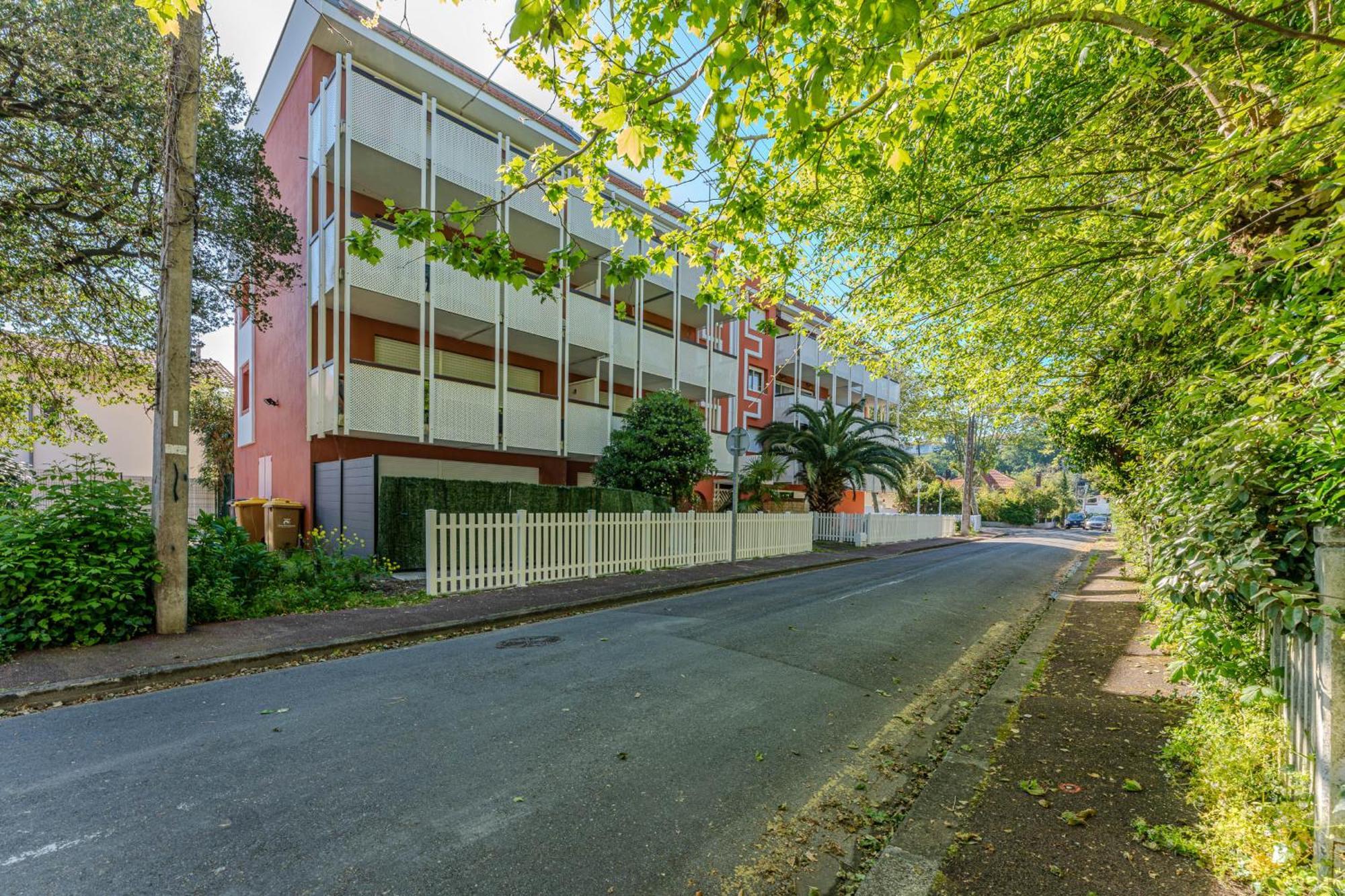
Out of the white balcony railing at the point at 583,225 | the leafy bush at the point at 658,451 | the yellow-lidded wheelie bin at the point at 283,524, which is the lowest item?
the yellow-lidded wheelie bin at the point at 283,524

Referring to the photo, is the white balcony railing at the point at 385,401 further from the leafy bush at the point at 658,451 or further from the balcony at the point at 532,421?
the leafy bush at the point at 658,451

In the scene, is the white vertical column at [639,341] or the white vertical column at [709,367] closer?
the white vertical column at [639,341]

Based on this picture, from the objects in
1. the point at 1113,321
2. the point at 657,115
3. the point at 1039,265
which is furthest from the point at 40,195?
the point at 1113,321

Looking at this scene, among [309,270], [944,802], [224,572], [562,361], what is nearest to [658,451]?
[562,361]

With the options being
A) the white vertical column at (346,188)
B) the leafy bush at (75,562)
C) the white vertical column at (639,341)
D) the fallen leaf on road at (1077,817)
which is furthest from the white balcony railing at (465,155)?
the fallen leaf on road at (1077,817)

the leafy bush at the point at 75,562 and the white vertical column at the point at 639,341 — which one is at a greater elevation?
the white vertical column at the point at 639,341

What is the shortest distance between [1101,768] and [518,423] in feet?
39.3

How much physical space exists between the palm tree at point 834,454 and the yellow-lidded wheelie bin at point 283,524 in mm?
15427

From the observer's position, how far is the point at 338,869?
2416 mm

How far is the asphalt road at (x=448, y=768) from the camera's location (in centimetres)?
245

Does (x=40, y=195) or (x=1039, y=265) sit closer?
(x=1039, y=265)

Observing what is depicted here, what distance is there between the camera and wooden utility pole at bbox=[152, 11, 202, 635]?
5984mm

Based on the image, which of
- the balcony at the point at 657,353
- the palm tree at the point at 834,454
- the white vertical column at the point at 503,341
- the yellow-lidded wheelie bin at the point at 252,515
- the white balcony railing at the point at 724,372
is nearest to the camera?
the yellow-lidded wheelie bin at the point at 252,515

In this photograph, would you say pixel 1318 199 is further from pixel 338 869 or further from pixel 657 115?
pixel 338 869
